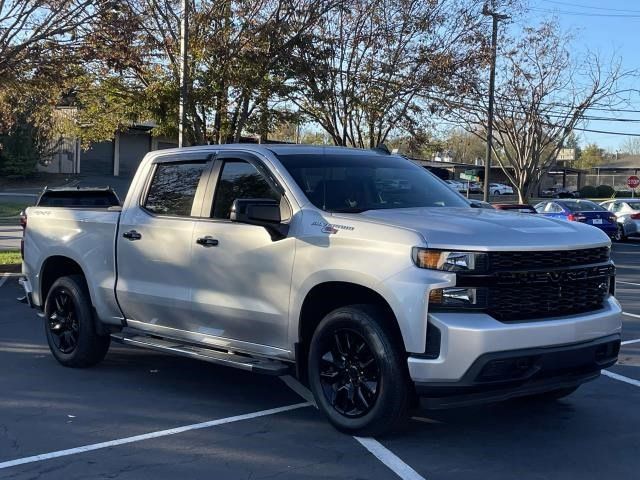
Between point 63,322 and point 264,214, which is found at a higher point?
point 264,214

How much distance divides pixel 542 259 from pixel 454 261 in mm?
635

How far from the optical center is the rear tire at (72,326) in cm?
741

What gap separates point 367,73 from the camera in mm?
21828

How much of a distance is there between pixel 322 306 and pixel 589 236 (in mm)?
1931

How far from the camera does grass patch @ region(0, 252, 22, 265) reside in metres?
15.0

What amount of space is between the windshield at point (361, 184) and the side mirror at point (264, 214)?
310 mm

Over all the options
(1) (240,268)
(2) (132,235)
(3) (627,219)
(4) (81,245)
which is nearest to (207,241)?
(1) (240,268)

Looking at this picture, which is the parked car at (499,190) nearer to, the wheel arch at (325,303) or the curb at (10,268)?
the curb at (10,268)

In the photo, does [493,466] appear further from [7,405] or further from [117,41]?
[117,41]

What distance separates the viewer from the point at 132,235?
688 cm

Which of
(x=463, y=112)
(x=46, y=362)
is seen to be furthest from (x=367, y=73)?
(x=46, y=362)

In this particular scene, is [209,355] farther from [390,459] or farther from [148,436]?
[390,459]

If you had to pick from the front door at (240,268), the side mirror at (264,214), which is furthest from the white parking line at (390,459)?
the side mirror at (264,214)

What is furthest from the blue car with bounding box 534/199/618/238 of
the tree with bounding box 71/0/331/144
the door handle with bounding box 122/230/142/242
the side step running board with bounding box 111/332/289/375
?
the side step running board with bounding box 111/332/289/375
